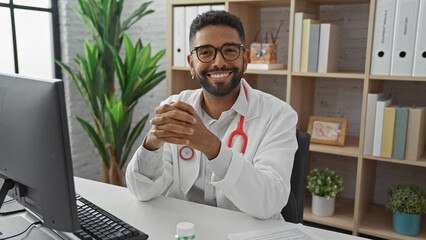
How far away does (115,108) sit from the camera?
2602mm

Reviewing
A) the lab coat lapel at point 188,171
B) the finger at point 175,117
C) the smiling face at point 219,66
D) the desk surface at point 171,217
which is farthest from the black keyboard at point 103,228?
the smiling face at point 219,66

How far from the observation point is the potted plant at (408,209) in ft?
7.26

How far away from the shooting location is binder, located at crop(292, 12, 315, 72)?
7.68 ft

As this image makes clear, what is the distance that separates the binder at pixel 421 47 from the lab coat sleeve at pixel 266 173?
3.16 ft

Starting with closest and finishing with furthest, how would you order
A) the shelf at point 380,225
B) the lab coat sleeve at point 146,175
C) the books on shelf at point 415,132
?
1. the lab coat sleeve at point 146,175
2. the books on shelf at point 415,132
3. the shelf at point 380,225

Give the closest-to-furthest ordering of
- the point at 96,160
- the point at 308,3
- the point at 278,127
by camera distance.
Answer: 1. the point at 278,127
2. the point at 308,3
3. the point at 96,160

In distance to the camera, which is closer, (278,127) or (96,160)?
(278,127)

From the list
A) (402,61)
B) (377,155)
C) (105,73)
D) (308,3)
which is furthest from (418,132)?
(105,73)

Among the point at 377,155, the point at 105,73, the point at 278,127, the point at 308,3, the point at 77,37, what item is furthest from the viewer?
the point at 77,37

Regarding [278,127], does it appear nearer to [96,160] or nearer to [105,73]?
[105,73]

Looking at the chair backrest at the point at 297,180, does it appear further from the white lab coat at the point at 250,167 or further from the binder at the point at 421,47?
the binder at the point at 421,47

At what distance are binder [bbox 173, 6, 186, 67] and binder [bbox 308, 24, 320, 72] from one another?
855mm

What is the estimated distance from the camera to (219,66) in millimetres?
1524

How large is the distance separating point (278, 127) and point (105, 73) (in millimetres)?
1625
